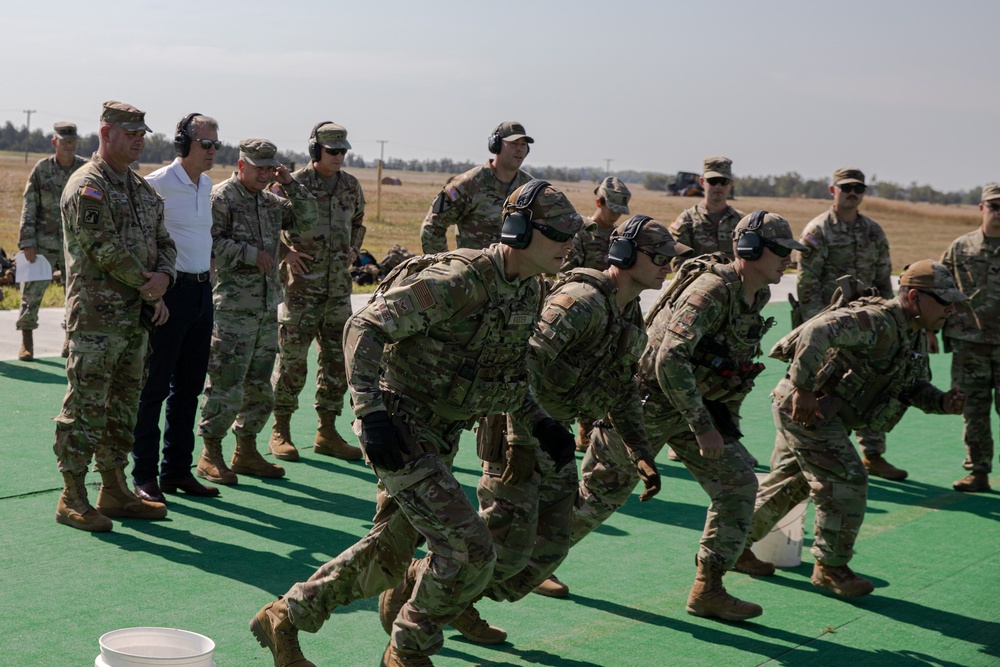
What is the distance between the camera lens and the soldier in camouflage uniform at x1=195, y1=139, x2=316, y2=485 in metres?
7.58

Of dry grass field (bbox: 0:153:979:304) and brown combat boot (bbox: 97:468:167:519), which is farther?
dry grass field (bbox: 0:153:979:304)

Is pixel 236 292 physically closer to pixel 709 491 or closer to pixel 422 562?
pixel 709 491

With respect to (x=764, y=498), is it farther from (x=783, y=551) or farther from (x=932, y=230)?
(x=932, y=230)

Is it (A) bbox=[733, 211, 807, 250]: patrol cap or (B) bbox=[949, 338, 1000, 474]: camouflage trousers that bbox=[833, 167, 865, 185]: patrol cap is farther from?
(A) bbox=[733, 211, 807, 250]: patrol cap

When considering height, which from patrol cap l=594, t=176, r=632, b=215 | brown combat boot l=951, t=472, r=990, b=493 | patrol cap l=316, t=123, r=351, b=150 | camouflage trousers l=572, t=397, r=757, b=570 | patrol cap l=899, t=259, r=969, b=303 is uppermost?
patrol cap l=316, t=123, r=351, b=150

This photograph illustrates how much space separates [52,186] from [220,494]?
541cm

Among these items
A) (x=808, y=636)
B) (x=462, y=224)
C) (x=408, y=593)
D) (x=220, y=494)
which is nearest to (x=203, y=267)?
(x=220, y=494)

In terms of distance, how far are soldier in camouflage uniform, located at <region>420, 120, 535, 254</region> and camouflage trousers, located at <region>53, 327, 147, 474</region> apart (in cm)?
247

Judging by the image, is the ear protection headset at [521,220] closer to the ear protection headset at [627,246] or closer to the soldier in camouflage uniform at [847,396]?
the ear protection headset at [627,246]

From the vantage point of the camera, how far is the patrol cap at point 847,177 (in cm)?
995

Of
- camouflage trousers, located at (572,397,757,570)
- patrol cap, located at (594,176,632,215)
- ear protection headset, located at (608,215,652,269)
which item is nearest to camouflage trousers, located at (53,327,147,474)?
camouflage trousers, located at (572,397,757,570)

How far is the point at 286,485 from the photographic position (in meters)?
7.98

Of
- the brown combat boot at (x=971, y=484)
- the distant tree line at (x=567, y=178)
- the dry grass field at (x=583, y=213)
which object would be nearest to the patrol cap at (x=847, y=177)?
the brown combat boot at (x=971, y=484)

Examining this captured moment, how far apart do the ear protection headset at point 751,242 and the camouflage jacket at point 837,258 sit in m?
3.99
